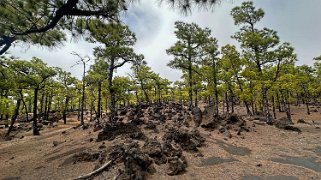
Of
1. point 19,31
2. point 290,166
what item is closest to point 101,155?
point 19,31

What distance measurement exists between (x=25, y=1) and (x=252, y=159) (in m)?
10.3

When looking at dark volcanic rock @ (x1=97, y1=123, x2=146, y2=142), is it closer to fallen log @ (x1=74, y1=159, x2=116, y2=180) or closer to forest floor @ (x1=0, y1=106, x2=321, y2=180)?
forest floor @ (x1=0, y1=106, x2=321, y2=180)

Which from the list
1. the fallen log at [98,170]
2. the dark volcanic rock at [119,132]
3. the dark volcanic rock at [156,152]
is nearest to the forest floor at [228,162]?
the fallen log at [98,170]

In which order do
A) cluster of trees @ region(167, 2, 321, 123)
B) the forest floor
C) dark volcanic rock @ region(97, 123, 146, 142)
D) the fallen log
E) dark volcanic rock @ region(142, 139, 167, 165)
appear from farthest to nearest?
cluster of trees @ region(167, 2, 321, 123) → dark volcanic rock @ region(97, 123, 146, 142) → dark volcanic rock @ region(142, 139, 167, 165) → the forest floor → the fallen log

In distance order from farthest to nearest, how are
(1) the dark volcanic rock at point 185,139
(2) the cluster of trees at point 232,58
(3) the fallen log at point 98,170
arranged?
(2) the cluster of trees at point 232,58 < (1) the dark volcanic rock at point 185,139 < (3) the fallen log at point 98,170

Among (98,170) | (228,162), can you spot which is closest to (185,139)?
(228,162)

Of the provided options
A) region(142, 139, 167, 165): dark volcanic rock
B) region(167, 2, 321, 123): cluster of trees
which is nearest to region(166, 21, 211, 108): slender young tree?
region(167, 2, 321, 123): cluster of trees

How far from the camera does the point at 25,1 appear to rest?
18.0 ft

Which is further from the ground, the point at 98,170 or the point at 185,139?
the point at 185,139

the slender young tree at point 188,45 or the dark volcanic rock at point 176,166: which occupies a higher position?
the slender young tree at point 188,45

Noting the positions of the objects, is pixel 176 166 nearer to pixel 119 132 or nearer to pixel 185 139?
pixel 185 139

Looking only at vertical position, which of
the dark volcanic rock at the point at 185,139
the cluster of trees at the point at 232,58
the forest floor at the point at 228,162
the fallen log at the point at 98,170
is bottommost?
the forest floor at the point at 228,162

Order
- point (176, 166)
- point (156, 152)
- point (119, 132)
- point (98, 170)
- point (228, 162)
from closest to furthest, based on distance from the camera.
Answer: point (98, 170)
point (176, 166)
point (156, 152)
point (228, 162)
point (119, 132)

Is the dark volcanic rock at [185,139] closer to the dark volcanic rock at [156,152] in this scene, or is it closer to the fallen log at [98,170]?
the dark volcanic rock at [156,152]
